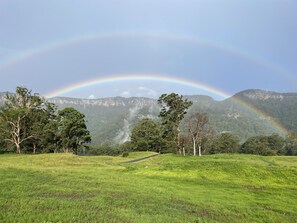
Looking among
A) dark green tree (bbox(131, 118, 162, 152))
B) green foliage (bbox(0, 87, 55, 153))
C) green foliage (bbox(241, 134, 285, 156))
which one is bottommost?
green foliage (bbox(241, 134, 285, 156))

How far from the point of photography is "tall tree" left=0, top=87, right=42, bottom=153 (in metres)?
61.9

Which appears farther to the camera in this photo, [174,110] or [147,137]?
[147,137]

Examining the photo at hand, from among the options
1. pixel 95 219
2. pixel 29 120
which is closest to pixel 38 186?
pixel 95 219

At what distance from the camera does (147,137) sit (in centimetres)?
10094

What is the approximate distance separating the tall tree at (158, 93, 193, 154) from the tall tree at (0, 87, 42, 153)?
3446cm

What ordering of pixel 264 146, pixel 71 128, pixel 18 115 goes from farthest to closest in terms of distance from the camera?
pixel 264 146
pixel 71 128
pixel 18 115

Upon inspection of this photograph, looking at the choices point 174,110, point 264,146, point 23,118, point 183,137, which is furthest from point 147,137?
point 264,146

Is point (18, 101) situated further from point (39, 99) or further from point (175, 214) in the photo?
point (175, 214)

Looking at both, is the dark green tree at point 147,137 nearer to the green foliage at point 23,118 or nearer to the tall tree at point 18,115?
the green foliage at point 23,118

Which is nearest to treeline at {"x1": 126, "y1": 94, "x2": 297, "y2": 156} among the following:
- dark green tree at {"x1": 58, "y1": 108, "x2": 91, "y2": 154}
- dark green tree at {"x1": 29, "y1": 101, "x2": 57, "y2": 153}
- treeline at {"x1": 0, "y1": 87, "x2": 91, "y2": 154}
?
dark green tree at {"x1": 58, "y1": 108, "x2": 91, "y2": 154}

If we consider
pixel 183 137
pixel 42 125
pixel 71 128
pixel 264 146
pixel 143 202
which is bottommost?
pixel 264 146

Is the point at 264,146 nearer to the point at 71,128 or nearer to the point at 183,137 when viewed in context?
the point at 183,137

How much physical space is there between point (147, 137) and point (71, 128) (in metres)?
34.7

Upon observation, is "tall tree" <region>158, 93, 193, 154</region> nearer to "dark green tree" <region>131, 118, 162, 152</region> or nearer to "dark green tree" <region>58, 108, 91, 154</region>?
"dark green tree" <region>131, 118, 162, 152</region>
